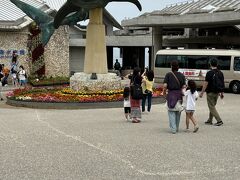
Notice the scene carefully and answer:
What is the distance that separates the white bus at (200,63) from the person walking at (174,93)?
16.1 m

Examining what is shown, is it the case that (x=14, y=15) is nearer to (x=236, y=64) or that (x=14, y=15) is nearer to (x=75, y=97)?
(x=236, y=64)

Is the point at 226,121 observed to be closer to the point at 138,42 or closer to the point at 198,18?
the point at 198,18

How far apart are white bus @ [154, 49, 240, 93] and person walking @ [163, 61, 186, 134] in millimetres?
16050

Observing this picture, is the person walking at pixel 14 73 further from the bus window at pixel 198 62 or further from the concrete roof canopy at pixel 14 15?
the bus window at pixel 198 62

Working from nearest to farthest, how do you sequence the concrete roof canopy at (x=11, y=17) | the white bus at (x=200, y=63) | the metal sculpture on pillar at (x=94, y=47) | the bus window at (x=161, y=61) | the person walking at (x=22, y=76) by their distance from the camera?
the metal sculpture on pillar at (x=94, y=47) < the white bus at (x=200, y=63) < the person walking at (x=22, y=76) < the bus window at (x=161, y=61) < the concrete roof canopy at (x=11, y=17)

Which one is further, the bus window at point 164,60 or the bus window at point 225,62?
the bus window at point 164,60

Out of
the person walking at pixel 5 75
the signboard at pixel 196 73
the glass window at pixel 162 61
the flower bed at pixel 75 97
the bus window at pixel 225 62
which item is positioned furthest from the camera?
the person walking at pixel 5 75

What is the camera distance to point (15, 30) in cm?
3459

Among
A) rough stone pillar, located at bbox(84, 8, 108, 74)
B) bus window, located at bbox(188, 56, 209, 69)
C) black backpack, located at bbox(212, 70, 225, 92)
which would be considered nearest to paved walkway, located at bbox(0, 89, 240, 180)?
black backpack, located at bbox(212, 70, 225, 92)

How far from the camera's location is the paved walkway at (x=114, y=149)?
7578mm

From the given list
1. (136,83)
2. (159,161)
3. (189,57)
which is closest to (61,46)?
(189,57)

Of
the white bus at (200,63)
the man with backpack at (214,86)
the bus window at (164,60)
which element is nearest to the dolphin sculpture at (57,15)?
the white bus at (200,63)

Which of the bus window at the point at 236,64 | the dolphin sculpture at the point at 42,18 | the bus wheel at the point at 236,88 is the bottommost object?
the bus wheel at the point at 236,88

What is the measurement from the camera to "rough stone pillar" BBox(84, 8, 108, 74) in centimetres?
2114
